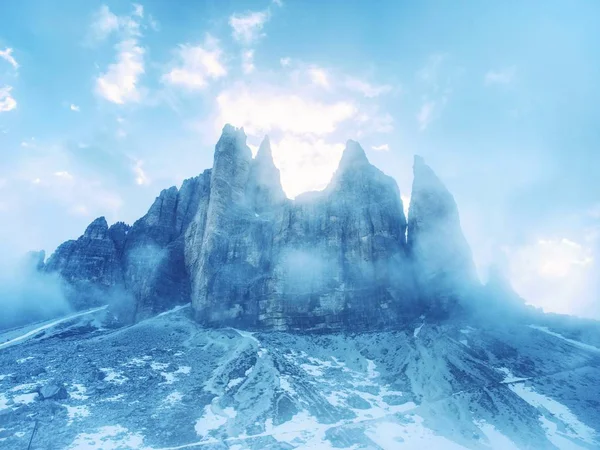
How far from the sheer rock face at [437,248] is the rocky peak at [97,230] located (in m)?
91.4

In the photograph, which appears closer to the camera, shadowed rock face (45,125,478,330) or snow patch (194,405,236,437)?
snow patch (194,405,236,437)

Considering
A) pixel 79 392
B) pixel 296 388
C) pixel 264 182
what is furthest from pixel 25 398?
pixel 264 182

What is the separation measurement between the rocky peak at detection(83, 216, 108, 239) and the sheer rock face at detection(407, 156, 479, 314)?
300ft

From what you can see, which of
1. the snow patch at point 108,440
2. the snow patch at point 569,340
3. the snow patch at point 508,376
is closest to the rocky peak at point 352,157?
the snow patch at point 569,340

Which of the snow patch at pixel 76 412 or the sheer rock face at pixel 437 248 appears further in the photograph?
the sheer rock face at pixel 437 248

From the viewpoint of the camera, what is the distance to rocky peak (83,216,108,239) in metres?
119

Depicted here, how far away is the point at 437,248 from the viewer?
328 feet

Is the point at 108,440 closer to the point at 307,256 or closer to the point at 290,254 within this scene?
the point at 290,254

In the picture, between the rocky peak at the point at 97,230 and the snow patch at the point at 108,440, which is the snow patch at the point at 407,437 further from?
the rocky peak at the point at 97,230

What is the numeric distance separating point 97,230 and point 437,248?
9975 centimetres

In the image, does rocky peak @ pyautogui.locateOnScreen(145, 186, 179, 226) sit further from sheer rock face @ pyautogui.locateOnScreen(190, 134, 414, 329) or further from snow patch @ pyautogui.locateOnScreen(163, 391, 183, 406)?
snow patch @ pyautogui.locateOnScreen(163, 391, 183, 406)

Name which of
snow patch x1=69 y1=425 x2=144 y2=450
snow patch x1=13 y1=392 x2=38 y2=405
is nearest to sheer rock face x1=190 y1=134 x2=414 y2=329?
snow patch x1=13 y1=392 x2=38 y2=405

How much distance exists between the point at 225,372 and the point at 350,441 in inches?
1017

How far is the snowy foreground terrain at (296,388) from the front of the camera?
5150 centimetres
